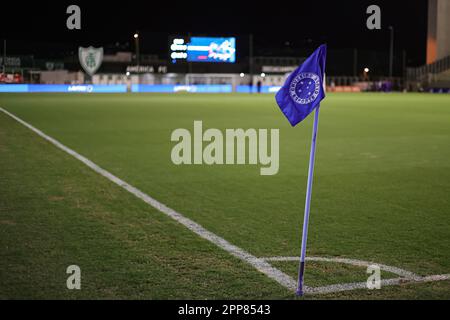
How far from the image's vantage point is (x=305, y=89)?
532 centimetres

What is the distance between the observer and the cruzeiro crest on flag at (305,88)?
5.19 m

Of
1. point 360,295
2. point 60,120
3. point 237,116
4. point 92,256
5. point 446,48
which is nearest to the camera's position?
point 360,295

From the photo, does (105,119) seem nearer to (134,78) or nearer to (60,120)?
(60,120)

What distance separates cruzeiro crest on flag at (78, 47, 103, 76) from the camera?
235 feet

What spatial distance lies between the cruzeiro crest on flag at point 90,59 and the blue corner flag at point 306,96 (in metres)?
66.2

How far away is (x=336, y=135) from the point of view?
18047 mm

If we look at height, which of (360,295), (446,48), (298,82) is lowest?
(360,295)

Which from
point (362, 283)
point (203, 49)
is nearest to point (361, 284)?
point (362, 283)

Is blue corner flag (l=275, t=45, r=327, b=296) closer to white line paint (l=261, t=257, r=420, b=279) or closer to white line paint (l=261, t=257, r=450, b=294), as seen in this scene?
white line paint (l=261, t=257, r=450, b=294)

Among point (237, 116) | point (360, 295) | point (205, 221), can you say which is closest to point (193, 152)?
point (205, 221)

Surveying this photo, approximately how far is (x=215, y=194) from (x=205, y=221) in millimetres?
1780

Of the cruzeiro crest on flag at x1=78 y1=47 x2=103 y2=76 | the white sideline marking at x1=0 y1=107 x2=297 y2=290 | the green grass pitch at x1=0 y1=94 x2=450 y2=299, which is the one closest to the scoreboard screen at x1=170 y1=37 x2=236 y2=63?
the cruzeiro crest on flag at x1=78 y1=47 x2=103 y2=76

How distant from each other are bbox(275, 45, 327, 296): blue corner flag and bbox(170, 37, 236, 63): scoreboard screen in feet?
219

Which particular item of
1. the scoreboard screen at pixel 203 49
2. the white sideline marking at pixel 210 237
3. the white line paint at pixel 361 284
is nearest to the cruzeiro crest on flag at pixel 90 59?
the scoreboard screen at pixel 203 49
